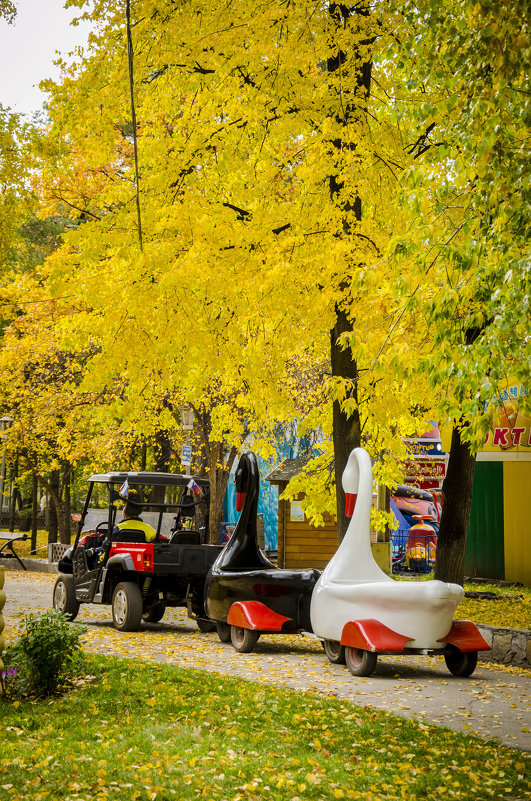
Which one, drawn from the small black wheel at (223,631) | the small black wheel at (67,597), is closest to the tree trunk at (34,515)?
the small black wheel at (67,597)

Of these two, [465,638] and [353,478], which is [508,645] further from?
[353,478]

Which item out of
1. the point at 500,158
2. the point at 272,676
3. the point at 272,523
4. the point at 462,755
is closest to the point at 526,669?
the point at 272,676

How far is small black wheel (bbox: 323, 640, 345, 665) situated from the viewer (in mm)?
10328

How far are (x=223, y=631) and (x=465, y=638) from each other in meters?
3.69

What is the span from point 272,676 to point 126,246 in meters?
5.56

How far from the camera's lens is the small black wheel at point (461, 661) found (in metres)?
9.62

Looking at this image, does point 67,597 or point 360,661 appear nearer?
point 360,661

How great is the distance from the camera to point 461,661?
970 cm

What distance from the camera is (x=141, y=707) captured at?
735 centimetres

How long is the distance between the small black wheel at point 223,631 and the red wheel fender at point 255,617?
2.51 ft

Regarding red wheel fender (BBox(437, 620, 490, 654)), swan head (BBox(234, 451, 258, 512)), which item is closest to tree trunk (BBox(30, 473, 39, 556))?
swan head (BBox(234, 451, 258, 512))

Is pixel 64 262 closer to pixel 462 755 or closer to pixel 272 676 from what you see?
pixel 272 676

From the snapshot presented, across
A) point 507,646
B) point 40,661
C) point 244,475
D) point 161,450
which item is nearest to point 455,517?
point 507,646

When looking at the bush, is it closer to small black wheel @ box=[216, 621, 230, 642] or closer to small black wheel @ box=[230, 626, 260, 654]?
small black wheel @ box=[230, 626, 260, 654]
